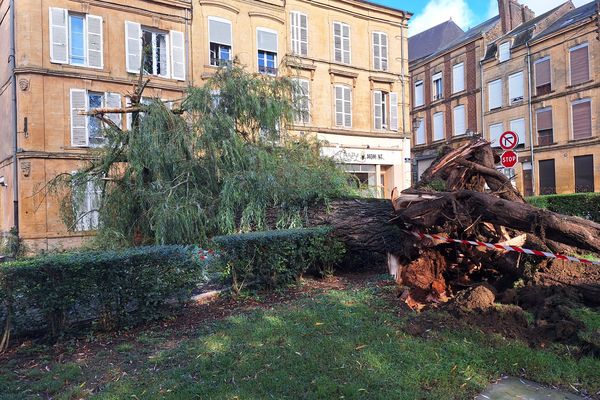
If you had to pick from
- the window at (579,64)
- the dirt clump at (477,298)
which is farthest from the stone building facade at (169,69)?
the window at (579,64)

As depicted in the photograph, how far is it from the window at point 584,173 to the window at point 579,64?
15.0 ft

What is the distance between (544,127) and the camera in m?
Answer: 27.5

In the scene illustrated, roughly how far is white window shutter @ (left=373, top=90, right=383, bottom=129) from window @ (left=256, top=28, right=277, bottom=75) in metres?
5.87

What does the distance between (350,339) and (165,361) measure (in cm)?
169

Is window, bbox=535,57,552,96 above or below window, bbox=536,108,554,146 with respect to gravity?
above

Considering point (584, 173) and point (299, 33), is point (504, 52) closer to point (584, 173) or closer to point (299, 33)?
point (584, 173)

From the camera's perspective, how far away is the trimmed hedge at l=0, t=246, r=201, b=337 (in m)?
4.07

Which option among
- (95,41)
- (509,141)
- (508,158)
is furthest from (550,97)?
(95,41)

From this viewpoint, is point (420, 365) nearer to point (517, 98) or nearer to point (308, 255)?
point (308, 255)

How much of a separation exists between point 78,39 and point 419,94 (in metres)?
27.1

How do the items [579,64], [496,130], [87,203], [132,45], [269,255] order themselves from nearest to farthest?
[269,255]
[87,203]
[132,45]
[579,64]
[496,130]

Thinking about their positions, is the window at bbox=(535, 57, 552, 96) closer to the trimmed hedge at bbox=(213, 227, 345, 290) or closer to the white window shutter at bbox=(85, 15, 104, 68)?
the white window shutter at bbox=(85, 15, 104, 68)

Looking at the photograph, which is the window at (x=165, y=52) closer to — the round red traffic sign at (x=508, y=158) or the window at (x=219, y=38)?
the window at (x=219, y=38)

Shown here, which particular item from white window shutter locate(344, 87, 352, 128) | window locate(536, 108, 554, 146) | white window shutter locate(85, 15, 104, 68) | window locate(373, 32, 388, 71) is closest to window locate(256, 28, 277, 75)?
white window shutter locate(344, 87, 352, 128)
